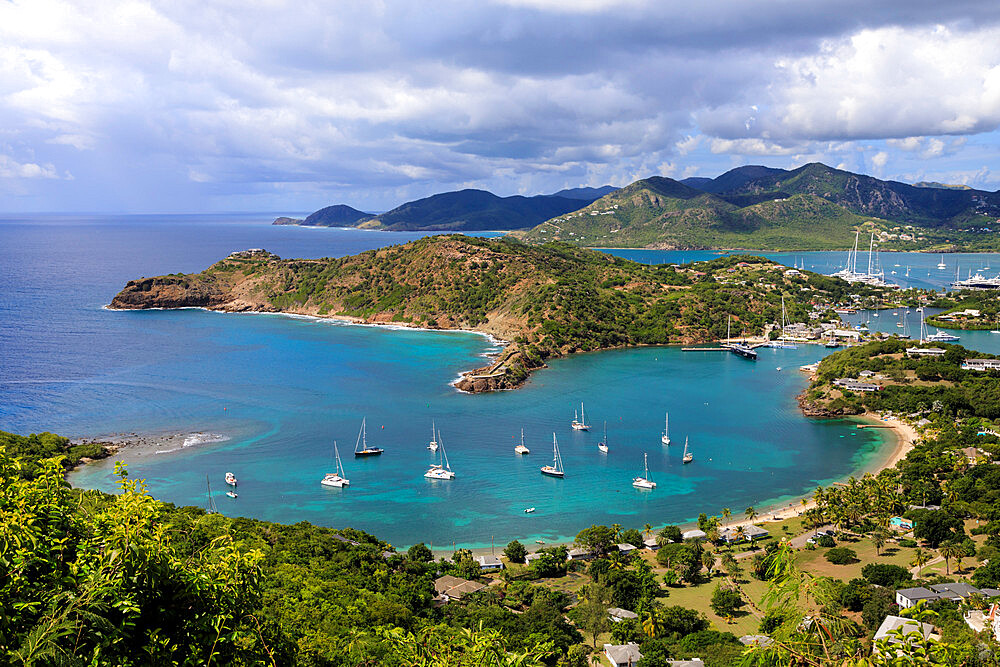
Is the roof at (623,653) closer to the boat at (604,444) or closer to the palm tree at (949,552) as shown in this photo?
the palm tree at (949,552)

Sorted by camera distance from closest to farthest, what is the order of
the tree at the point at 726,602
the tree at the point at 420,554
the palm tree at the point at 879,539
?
the tree at the point at 726,602
the tree at the point at 420,554
the palm tree at the point at 879,539

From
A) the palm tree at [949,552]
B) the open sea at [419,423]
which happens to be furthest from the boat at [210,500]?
the palm tree at [949,552]

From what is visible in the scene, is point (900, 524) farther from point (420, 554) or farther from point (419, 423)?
point (419, 423)

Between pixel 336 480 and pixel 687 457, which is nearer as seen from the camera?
pixel 336 480

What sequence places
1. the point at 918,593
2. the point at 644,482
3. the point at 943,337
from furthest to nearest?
the point at 943,337, the point at 644,482, the point at 918,593

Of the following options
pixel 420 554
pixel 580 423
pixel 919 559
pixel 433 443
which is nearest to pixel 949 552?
pixel 919 559

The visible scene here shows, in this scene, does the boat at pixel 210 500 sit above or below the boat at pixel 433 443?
below

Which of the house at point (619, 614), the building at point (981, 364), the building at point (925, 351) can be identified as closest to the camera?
the house at point (619, 614)
